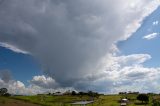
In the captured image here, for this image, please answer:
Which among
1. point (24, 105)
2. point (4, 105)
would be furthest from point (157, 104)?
point (4, 105)

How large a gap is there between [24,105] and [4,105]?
11332mm

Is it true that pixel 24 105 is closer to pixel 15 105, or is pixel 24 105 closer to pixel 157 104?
pixel 15 105

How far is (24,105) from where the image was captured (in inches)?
5512

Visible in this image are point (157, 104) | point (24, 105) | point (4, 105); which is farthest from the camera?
point (157, 104)

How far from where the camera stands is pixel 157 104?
16412 centimetres

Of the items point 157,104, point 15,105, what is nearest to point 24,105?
point 15,105

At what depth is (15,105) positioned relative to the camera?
447 ft

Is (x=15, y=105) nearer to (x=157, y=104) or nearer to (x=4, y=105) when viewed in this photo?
(x=4, y=105)

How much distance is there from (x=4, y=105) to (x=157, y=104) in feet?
268

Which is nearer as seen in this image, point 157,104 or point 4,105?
point 4,105

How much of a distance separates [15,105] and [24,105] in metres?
5.15

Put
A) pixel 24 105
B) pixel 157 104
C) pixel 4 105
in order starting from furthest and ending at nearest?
pixel 157 104 → pixel 24 105 → pixel 4 105

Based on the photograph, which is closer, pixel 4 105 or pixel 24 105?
pixel 4 105

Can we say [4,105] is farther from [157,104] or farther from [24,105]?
[157,104]
